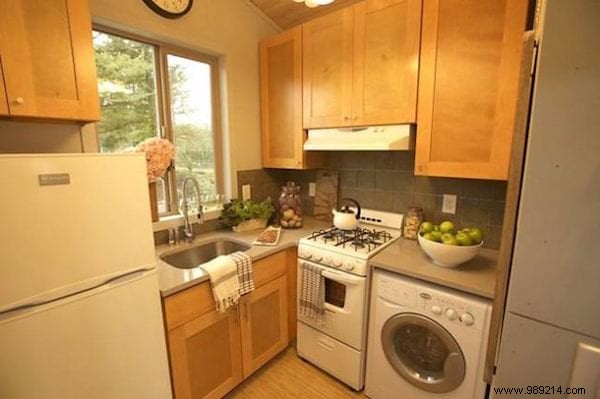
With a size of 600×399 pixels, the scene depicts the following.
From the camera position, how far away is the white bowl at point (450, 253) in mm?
Answer: 1396

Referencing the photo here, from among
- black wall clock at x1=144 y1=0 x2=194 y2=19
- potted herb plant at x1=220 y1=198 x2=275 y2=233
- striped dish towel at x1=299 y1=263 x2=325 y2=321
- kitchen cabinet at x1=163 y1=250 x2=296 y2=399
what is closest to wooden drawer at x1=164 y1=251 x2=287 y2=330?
kitchen cabinet at x1=163 y1=250 x2=296 y2=399

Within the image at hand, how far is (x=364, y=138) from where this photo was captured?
1805 millimetres

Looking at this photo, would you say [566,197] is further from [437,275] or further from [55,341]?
[55,341]

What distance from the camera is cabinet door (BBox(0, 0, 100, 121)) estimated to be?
1.02m

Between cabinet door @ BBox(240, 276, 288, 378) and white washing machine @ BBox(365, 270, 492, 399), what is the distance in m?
0.61

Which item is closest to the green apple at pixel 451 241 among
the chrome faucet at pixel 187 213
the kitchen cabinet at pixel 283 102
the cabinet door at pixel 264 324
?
the cabinet door at pixel 264 324

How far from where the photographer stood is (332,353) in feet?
5.94

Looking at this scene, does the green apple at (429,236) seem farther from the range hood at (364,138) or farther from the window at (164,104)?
the window at (164,104)

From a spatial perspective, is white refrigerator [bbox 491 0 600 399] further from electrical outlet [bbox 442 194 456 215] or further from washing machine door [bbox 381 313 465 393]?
electrical outlet [bbox 442 194 456 215]

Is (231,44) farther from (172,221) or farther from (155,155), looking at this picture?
(172,221)

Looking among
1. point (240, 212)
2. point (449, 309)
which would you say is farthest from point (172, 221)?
point (449, 309)

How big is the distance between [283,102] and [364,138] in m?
0.78

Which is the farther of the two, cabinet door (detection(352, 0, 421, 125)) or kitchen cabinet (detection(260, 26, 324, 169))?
kitchen cabinet (detection(260, 26, 324, 169))

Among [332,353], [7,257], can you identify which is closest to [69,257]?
[7,257]
